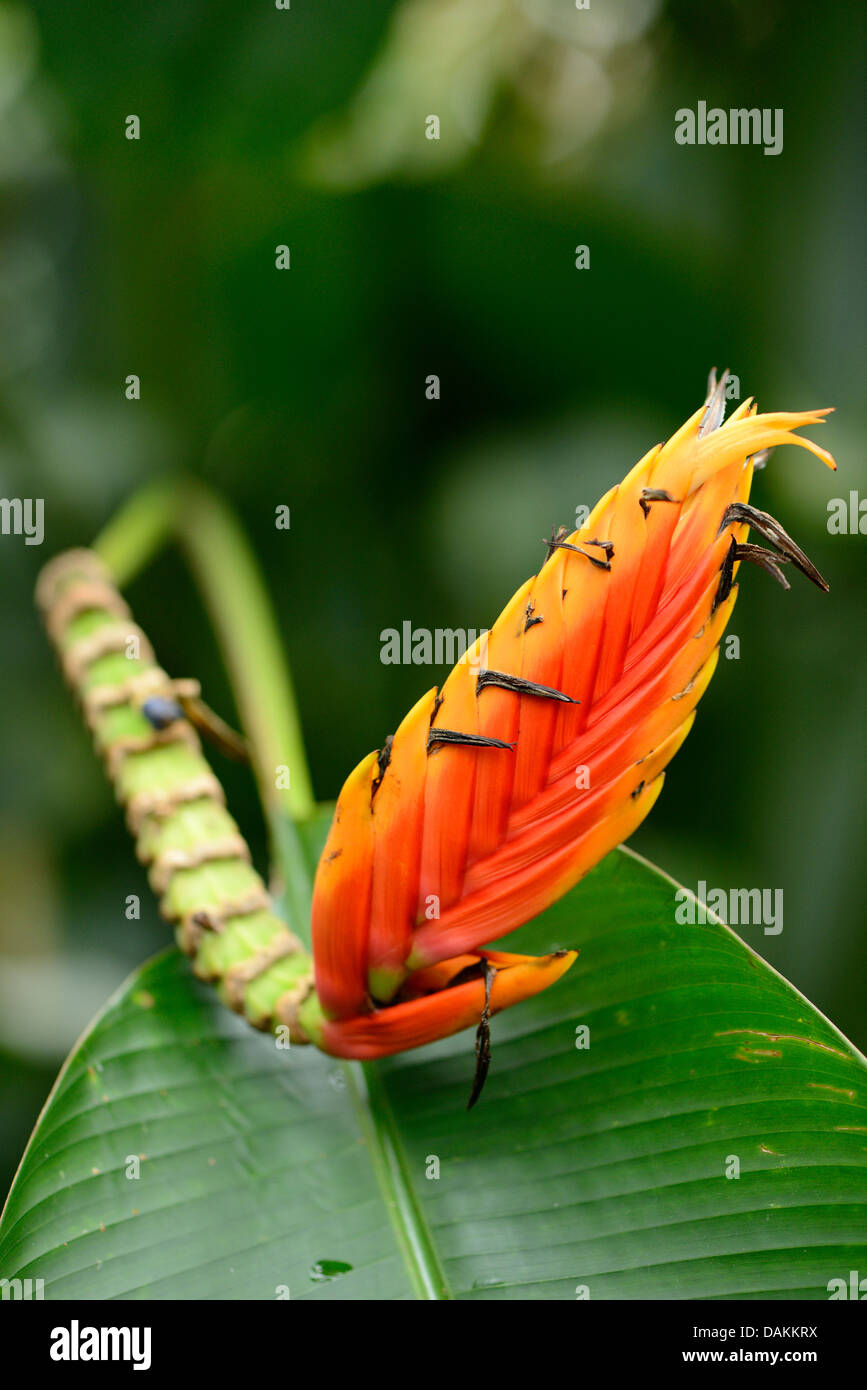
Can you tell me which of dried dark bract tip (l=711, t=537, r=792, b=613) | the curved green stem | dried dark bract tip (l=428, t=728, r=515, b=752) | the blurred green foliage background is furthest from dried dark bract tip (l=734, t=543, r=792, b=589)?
the blurred green foliage background

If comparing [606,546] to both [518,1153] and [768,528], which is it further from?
[518,1153]

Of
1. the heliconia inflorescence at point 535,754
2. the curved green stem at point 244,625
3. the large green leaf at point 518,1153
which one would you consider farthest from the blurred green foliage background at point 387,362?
the heliconia inflorescence at point 535,754

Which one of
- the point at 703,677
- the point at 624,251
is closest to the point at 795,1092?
the point at 703,677

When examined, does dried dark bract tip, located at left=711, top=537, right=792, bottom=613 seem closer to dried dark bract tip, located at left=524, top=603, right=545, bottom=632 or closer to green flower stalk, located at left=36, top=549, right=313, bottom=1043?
dried dark bract tip, located at left=524, top=603, right=545, bottom=632

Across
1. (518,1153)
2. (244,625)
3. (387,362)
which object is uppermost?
(387,362)

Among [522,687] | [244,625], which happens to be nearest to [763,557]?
[522,687]
